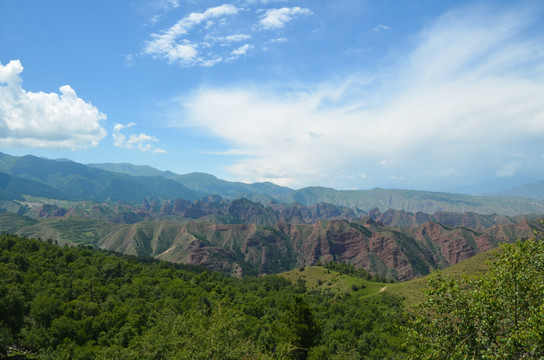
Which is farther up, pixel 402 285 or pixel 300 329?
pixel 300 329

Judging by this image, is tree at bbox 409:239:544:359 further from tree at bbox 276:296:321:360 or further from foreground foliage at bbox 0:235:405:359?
tree at bbox 276:296:321:360

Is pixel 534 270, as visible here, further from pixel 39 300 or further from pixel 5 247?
pixel 5 247

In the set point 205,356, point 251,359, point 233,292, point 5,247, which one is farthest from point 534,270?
point 5,247

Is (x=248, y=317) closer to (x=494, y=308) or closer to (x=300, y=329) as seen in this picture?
(x=300, y=329)

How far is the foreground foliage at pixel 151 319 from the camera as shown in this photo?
45.3 m

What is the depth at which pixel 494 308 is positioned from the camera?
836 inches

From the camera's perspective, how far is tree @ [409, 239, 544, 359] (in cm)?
2005

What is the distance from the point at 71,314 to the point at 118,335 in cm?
1884

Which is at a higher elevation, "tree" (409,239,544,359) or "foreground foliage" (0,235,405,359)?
"tree" (409,239,544,359)

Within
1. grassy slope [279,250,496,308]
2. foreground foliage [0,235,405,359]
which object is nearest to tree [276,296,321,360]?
foreground foliage [0,235,405,359]

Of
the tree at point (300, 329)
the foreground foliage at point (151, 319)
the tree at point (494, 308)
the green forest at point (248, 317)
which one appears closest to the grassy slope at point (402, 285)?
the green forest at point (248, 317)

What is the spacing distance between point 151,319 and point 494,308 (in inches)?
3489

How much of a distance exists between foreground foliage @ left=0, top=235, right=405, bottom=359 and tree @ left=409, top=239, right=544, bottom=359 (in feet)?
21.1

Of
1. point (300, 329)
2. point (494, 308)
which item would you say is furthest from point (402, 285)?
point (494, 308)
